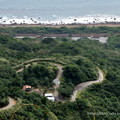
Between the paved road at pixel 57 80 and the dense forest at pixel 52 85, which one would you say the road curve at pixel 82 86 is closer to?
the dense forest at pixel 52 85

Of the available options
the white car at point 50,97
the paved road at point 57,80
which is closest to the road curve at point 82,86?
the paved road at point 57,80

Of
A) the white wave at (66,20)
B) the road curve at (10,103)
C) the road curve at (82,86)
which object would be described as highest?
the road curve at (10,103)

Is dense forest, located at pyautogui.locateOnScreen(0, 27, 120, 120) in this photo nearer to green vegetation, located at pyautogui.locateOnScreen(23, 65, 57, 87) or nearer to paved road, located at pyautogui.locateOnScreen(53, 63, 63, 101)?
green vegetation, located at pyautogui.locateOnScreen(23, 65, 57, 87)

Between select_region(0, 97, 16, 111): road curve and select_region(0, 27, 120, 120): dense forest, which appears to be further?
select_region(0, 27, 120, 120): dense forest

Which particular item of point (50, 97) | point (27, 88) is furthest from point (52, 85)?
point (50, 97)

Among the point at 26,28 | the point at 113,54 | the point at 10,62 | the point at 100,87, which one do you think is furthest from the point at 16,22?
the point at 100,87

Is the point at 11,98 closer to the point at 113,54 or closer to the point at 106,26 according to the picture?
the point at 113,54

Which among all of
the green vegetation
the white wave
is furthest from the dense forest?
the white wave

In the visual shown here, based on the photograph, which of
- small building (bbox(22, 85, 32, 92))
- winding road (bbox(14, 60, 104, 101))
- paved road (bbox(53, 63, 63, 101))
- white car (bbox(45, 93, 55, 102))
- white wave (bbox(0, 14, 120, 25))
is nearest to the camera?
white car (bbox(45, 93, 55, 102))

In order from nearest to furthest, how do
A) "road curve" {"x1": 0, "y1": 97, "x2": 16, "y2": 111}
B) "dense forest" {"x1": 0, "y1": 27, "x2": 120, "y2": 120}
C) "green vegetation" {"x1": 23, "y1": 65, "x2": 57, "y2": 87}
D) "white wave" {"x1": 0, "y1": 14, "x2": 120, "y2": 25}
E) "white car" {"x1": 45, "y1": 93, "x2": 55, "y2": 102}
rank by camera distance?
"road curve" {"x1": 0, "y1": 97, "x2": 16, "y2": 111} < "dense forest" {"x1": 0, "y1": 27, "x2": 120, "y2": 120} < "white car" {"x1": 45, "y1": 93, "x2": 55, "y2": 102} < "green vegetation" {"x1": 23, "y1": 65, "x2": 57, "y2": 87} < "white wave" {"x1": 0, "y1": 14, "x2": 120, "y2": 25}

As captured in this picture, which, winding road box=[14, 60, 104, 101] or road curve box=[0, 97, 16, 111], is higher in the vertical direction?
road curve box=[0, 97, 16, 111]

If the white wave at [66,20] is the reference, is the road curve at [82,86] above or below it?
below
